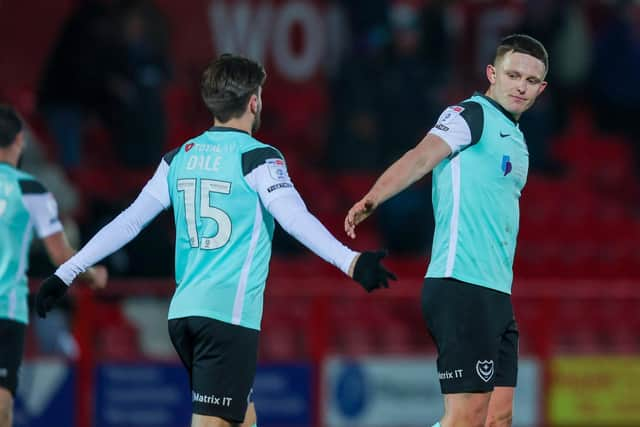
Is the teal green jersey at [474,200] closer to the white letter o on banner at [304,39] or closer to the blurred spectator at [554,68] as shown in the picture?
the blurred spectator at [554,68]

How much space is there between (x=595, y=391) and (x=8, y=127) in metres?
6.93

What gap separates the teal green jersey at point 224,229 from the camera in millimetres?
5883

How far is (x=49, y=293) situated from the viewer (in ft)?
19.8

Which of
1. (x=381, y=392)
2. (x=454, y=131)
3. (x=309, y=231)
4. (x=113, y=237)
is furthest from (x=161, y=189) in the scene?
(x=381, y=392)

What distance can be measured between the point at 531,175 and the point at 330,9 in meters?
3.17

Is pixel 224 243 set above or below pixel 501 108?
below

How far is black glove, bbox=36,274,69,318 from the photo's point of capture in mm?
6020

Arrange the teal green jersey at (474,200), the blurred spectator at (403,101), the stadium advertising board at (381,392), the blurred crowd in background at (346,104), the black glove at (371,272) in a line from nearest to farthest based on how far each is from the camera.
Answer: the black glove at (371,272) < the teal green jersey at (474,200) < the stadium advertising board at (381,392) < the blurred crowd in background at (346,104) < the blurred spectator at (403,101)

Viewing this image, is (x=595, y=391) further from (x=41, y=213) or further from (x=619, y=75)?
(x=41, y=213)

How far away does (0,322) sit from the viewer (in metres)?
7.19

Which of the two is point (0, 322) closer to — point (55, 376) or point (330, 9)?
point (55, 376)

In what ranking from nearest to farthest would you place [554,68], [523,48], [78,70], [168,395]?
1. [523,48]
2. [168,395]
3. [78,70]
4. [554,68]

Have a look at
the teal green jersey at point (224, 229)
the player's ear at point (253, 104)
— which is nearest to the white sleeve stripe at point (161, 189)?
the teal green jersey at point (224, 229)

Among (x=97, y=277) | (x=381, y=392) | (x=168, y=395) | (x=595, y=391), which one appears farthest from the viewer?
(x=595, y=391)
